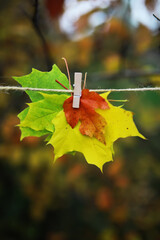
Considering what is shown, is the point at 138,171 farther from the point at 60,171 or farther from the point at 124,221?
the point at 60,171

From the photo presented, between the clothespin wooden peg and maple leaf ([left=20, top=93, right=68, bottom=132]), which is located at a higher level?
the clothespin wooden peg

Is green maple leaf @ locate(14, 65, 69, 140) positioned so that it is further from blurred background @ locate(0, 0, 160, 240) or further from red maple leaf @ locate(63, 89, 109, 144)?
blurred background @ locate(0, 0, 160, 240)

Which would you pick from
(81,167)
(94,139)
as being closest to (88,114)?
(94,139)

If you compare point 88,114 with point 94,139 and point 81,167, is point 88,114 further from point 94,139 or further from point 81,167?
point 81,167

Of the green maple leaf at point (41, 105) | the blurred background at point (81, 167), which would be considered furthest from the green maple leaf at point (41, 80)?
the blurred background at point (81, 167)

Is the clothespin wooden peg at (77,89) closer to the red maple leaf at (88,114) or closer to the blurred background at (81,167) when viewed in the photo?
the red maple leaf at (88,114)

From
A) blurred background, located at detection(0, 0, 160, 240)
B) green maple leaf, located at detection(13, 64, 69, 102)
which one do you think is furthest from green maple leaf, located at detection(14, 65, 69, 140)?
blurred background, located at detection(0, 0, 160, 240)
